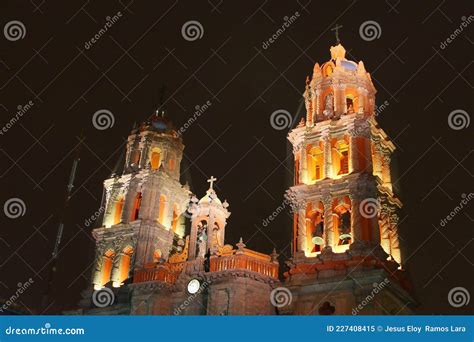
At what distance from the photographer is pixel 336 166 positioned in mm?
33250

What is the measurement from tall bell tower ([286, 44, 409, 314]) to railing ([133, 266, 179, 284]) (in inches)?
255

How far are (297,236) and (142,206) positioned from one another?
10.2 meters

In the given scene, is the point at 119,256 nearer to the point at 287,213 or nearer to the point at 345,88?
the point at 287,213

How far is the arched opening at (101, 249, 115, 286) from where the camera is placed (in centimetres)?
3647

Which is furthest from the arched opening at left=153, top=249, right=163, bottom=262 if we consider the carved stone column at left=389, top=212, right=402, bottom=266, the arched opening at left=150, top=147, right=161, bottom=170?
the carved stone column at left=389, top=212, right=402, bottom=266

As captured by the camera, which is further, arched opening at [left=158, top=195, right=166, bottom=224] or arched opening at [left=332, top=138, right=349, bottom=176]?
arched opening at [left=158, top=195, right=166, bottom=224]

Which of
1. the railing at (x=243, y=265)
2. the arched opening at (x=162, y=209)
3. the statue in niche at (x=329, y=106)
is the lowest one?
the railing at (x=243, y=265)

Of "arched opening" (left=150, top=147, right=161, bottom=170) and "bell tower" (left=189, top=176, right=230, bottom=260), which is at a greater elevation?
"arched opening" (left=150, top=147, right=161, bottom=170)

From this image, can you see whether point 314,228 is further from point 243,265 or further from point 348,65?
point 348,65

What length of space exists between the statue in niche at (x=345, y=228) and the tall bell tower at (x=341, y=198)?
0.05 metres

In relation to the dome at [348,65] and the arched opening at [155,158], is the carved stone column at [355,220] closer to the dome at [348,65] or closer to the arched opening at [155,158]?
the dome at [348,65]

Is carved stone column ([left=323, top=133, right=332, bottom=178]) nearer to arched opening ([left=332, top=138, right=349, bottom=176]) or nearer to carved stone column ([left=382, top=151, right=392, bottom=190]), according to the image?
arched opening ([left=332, top=138, right=349, bottom=176])

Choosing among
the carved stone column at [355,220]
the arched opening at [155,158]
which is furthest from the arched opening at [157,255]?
the carved stone column at [355,220]

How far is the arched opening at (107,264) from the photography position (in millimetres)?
36469
